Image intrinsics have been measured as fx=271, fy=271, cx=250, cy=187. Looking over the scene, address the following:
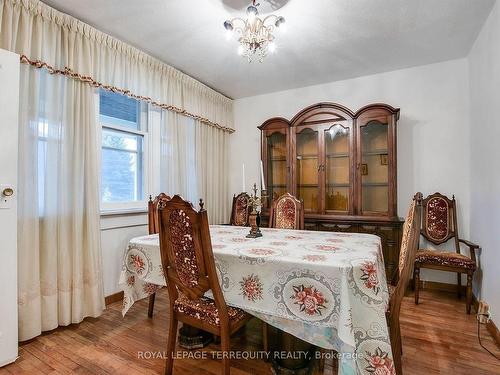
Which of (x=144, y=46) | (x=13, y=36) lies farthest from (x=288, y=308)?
(x=144, y=46)

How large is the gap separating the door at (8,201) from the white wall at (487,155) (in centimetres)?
333

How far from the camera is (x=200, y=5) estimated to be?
2.08 meters

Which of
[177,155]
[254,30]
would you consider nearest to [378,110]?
[254,30]

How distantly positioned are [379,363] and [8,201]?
7.35 feet

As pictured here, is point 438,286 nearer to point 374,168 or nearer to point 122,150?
point 374,168

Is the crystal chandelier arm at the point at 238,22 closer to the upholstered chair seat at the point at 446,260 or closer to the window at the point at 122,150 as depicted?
the window at the point at 122,150

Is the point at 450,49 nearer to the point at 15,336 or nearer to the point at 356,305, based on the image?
the point at 356,305

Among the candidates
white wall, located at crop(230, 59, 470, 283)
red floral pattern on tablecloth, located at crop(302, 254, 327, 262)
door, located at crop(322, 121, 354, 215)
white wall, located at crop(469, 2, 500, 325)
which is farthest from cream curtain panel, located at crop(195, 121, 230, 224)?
white wall, located at crop(469, 2, 500, 325)

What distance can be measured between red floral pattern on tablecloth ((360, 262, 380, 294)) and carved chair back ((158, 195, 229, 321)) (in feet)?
2.23

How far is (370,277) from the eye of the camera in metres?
1.19

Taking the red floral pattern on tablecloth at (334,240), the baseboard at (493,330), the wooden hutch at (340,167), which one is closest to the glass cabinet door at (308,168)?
the wooden hutch at (340,167)

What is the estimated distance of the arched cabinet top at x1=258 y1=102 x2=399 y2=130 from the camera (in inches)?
120

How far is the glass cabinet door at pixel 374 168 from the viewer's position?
308 cm

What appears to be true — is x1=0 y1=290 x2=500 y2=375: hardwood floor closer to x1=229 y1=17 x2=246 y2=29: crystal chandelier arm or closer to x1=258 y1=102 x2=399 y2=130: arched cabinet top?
x1=258 y1=102 x2=399 y2=130: arched cabinet top
